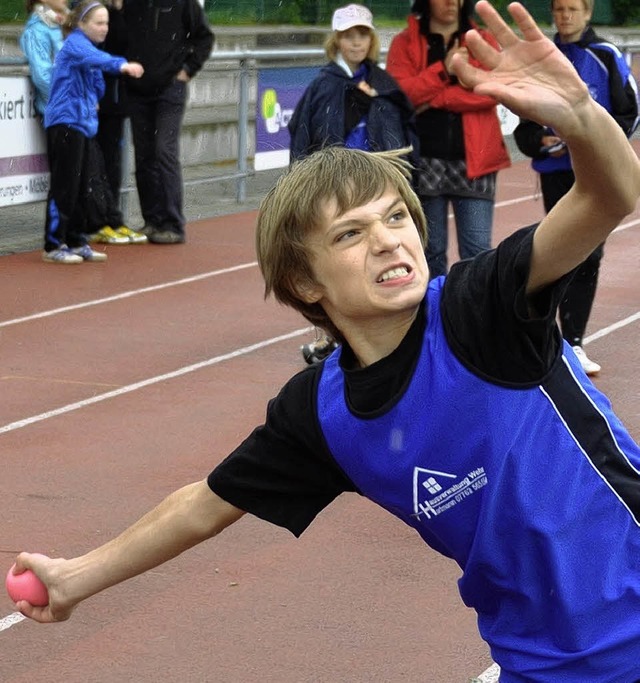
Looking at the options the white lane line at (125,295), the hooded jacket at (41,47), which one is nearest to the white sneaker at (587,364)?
the white lane line at (125,295)

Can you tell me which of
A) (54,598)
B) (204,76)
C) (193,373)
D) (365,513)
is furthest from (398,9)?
(54,598)

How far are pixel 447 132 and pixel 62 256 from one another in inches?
184

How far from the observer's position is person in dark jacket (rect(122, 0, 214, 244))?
1231 centimetres

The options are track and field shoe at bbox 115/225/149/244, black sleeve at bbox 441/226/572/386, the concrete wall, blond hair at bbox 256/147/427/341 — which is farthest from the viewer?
the concrete wall

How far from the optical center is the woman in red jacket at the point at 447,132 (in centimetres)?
786

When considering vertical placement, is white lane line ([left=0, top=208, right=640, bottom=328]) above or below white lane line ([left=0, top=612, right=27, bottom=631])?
below

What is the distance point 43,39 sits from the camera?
11.6 m

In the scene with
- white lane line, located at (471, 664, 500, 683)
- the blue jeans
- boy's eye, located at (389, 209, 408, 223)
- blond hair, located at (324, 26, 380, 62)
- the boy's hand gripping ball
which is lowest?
white lane line, located at (471, 664, 500, 683)

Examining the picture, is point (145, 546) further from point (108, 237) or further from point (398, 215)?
point (108, 237)

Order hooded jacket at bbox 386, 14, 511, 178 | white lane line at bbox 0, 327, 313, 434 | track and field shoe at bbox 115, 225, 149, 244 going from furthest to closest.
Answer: track and field shoe at bbox 115, 225, 149, 244
hooded jacket at bbox 386, 14, 511, 178
white lane line at bbox 0, 327, 313, 434

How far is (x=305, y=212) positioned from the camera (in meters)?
2.70

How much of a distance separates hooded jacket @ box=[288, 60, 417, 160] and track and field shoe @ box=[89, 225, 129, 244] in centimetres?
482

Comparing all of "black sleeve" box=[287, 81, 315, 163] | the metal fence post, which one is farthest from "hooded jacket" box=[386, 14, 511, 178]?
the metal fence post

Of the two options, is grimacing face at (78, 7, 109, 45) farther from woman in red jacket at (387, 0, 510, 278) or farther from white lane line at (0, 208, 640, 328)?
woman in red jacket at (387, 0, 510, 278)
